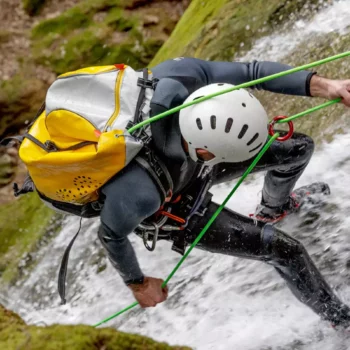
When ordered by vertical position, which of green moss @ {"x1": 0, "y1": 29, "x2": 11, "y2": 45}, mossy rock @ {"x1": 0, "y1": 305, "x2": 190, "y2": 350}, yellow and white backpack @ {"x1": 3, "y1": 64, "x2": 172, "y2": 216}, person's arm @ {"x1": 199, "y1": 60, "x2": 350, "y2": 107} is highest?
yellow and white backpack @ {"x1": 3, "y1": 64, "x2": 172, "y2": 216}

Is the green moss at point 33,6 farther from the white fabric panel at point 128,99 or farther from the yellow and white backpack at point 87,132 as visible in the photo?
the white fabric panel at point 128,99

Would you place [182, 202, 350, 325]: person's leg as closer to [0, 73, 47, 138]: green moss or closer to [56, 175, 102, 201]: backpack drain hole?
[56, 175, 102, 201]: backpack drain hole

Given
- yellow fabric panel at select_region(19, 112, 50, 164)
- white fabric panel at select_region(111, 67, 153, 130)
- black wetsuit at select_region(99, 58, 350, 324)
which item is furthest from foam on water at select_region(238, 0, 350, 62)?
yellow fabric panel at select_region(19, 112, 50, 164)

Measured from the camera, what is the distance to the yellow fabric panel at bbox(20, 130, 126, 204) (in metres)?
2.66

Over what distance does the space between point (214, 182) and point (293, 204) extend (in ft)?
4.18

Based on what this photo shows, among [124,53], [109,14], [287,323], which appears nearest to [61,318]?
[287,323]

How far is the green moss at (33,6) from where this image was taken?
11.4 m

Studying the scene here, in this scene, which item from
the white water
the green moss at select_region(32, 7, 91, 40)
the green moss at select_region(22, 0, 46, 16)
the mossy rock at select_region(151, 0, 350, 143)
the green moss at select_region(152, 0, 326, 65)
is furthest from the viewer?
the green moss at select_region(22, 0, 46, 16)

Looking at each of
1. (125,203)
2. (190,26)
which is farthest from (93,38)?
(125,203)

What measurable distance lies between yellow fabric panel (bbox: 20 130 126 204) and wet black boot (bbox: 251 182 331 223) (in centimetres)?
200

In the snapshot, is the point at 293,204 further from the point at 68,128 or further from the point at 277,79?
the point at 68,128

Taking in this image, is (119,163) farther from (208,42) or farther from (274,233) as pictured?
(208,42)

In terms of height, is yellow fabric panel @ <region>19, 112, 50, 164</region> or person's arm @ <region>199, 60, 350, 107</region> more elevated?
yellow fabric panel @ <region>19, 112, 50, 164</region>

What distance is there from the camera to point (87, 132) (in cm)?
276
